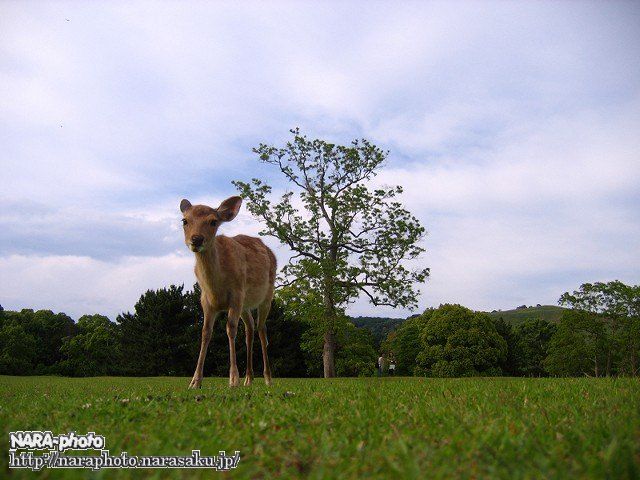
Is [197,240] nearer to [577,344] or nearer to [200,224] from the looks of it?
[200,224]

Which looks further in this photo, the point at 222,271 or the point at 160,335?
the point at 160,335

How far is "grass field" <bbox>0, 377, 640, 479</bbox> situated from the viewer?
2.07 m

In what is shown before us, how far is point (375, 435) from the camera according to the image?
2.84 meters

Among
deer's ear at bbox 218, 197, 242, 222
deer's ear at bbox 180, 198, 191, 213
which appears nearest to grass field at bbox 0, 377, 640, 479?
deer's ear at bbox 218, 197, 242, 222

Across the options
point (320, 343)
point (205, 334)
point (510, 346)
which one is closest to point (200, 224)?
point (205, 334)

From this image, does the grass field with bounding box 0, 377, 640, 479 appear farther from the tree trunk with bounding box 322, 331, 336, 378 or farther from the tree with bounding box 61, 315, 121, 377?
the tree with bounding box 61, 315, 121, 377

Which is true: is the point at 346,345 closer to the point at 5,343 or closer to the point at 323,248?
the point at 323,248

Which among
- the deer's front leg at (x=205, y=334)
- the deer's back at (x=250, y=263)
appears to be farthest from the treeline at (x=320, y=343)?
the deer's front leg at (x=205, y=334)

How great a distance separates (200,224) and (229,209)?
0.86m

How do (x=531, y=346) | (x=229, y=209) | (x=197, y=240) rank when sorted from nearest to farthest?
1. (x=197, y=240)
2. (x=229, y=209)
3. (x=531, y=346)

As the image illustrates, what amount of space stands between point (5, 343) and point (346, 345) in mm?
44500

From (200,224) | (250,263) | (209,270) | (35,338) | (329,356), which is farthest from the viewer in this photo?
(35,338)

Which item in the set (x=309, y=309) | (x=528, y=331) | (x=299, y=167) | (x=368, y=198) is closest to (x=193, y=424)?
(x=309, y=309)

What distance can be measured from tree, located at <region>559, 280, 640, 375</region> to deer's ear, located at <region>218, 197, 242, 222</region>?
56.5m
